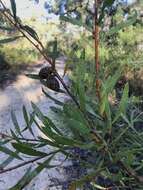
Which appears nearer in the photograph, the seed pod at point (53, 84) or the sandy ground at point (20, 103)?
the seed pod at point (53, 84)

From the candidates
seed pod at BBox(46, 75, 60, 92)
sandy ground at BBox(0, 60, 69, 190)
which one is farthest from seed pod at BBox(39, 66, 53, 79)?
sandy ground at BBox(0, 60, 69, 190)

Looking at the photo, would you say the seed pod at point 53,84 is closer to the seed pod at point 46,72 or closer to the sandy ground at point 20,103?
the seed pod at point 46,72

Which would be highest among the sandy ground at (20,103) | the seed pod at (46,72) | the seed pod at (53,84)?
the seed pod at (46,72)

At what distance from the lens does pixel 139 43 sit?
6.41 metres

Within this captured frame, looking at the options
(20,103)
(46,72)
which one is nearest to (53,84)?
(46,72)

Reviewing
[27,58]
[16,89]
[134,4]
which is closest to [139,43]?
[16,89]

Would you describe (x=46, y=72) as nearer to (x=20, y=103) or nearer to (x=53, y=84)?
(x=53, y=84)

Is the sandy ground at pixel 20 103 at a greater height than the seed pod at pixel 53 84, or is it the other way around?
the seed pod at pixel 53 84

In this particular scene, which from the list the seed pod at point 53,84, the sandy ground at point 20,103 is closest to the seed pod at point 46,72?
the seed pod at point 53,84

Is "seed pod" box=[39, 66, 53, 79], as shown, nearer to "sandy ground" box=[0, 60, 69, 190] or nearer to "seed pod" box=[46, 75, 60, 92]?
"seed pod" box=[46, 75, 60, 92]

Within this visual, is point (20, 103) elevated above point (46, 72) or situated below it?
below

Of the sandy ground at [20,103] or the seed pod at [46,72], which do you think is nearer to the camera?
the seed pod at [46,72]

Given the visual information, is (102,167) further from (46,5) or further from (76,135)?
(46,5)

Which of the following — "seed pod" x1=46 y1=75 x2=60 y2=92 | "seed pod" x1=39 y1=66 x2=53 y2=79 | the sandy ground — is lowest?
the sandy ground
